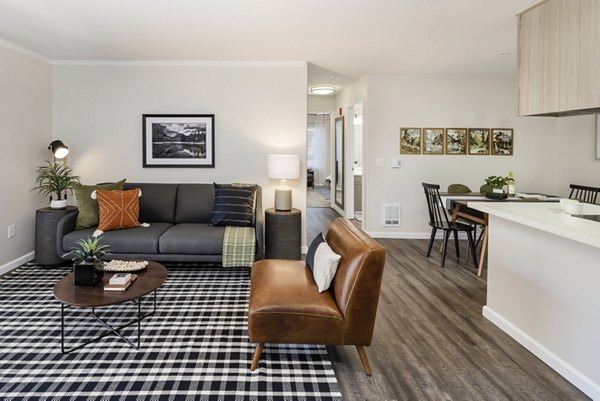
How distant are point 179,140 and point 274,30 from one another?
206cm

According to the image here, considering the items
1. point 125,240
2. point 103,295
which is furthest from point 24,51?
point 103,295

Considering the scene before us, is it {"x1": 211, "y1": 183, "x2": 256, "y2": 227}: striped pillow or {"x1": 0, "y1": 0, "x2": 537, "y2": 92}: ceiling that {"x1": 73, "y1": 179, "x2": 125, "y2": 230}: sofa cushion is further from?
{"x1": 0, "y1": 0, "x2": 537, "y2": 92}: ceiling

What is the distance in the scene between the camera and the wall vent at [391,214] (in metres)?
5.99

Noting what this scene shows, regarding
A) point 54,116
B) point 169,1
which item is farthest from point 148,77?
point 169,1

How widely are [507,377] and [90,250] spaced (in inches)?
112

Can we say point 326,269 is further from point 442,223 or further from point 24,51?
Answer: point 24,51

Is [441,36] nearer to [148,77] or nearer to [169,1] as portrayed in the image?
[169,1]

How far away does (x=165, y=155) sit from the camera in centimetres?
497

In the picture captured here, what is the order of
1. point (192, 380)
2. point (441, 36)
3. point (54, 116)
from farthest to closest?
1. point (54, 116)
2. point (441, 36)
3. point (192, 380)

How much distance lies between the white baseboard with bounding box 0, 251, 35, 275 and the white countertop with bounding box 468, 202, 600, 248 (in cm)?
473

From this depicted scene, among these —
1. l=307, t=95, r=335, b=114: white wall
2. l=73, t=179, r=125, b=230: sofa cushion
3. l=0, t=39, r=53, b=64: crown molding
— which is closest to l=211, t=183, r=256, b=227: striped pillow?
l=73, t=179, r=125, b=230: sofa cushion

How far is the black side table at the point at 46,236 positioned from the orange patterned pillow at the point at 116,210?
18.6 inches

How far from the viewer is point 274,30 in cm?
367

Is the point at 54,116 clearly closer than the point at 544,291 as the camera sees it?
No
